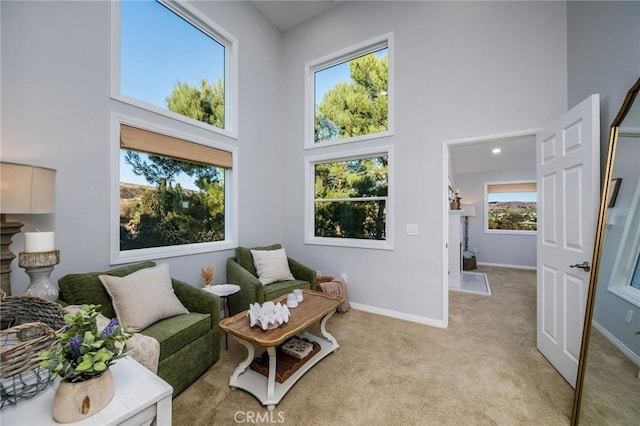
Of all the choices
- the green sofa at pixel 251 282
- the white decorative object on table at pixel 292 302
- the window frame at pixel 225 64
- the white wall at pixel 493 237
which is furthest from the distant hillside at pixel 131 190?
the white wall at pixel 493 237

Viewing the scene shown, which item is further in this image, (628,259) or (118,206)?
(118,206)

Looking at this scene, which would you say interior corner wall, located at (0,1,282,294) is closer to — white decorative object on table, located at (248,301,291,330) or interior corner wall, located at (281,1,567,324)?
white decorative object on table, located at (248,301,291,330)

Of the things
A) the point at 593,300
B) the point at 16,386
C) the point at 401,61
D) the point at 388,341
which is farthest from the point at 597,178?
the point at 16,386

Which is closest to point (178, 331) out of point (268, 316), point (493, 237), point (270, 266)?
point (268, 316)

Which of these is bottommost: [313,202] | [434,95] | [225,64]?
[313,202]

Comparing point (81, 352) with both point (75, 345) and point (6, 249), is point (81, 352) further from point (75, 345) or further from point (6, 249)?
point (6, 249)

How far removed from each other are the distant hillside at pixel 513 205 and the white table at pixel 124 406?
24.8ft

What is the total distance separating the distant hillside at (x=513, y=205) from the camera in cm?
614

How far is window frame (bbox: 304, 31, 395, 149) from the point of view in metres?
3.19

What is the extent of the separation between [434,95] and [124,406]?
137 inches

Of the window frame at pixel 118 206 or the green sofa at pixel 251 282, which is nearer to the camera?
the window frame at pixel 118 206

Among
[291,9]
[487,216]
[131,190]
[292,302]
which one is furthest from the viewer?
[487,216]

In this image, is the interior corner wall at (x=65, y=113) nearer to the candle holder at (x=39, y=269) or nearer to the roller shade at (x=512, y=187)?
the candle holder at (x=39, y=269)
